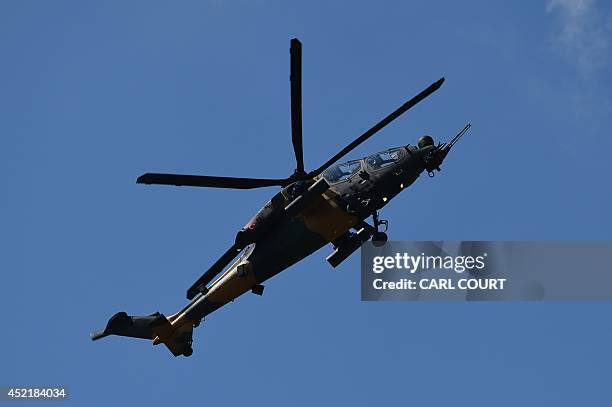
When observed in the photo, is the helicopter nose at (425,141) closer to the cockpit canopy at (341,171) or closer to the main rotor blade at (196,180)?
the cockpit canopy at (341,171)

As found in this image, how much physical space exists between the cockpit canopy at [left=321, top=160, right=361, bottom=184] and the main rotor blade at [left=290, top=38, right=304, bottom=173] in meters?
2.67

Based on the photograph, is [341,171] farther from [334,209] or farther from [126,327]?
[126,327]

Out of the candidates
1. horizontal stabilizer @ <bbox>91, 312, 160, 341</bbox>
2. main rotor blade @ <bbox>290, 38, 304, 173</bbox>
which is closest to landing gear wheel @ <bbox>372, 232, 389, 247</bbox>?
main rotor blade @ <bbox>290, 38, 304, 173</bbox>

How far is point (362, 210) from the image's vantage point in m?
34.5

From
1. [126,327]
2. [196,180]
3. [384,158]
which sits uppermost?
[384,158]

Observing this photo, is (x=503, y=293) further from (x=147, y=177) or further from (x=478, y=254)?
(x=147, y=177)

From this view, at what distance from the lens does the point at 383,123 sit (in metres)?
31.9

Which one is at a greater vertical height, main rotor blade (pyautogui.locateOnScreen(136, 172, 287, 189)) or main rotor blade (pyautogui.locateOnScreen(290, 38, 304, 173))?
main rotor blade (pyautogui.locateOnScreen(290, 38, 304, 173))

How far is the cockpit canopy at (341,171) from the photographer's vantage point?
115ft

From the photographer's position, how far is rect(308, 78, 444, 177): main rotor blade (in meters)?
31.8

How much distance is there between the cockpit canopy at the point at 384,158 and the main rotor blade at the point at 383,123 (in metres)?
2.50

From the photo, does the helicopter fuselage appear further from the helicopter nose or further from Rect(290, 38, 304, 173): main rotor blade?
Rect(290, 38, 304, 173): main rotor blade

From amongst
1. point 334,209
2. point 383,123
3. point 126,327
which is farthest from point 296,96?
point 126,327

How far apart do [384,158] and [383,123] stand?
337 cm
